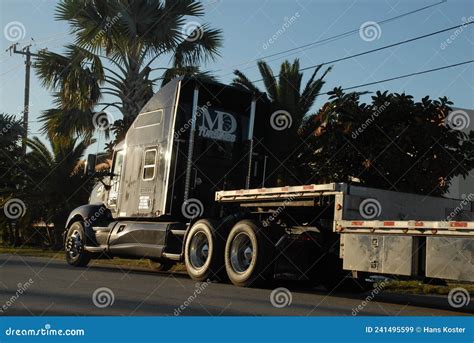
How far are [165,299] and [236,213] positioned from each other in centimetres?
337

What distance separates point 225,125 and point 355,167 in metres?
3.24

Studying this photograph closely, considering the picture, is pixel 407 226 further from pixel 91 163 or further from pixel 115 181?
pixel 115 181

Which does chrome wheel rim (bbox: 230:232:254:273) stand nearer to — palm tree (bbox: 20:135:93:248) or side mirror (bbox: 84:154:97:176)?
side mirror (bbox: 84:154:97:176)

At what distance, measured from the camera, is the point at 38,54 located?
24.2 m

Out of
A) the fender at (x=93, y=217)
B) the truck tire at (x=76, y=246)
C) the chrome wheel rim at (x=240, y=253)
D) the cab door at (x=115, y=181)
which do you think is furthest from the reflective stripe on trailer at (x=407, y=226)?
the truck tire at (x=76, y=246)

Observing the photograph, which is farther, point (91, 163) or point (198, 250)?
point (91, 163)

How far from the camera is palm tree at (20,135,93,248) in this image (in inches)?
1158

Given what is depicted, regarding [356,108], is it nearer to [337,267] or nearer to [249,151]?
[249,151]

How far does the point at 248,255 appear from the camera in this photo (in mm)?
12164

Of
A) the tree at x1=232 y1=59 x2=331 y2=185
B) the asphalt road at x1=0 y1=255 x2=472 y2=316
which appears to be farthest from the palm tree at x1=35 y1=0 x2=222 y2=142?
the asphalt road at x1=0 y1=255 x2=472 y2=316

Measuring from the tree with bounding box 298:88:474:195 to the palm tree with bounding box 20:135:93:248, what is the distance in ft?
49.6

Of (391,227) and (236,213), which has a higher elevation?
(236,213)

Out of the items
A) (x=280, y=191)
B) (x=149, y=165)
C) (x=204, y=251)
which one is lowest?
(x=204, y=251)

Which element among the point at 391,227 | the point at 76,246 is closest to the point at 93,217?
the point at 76,246
